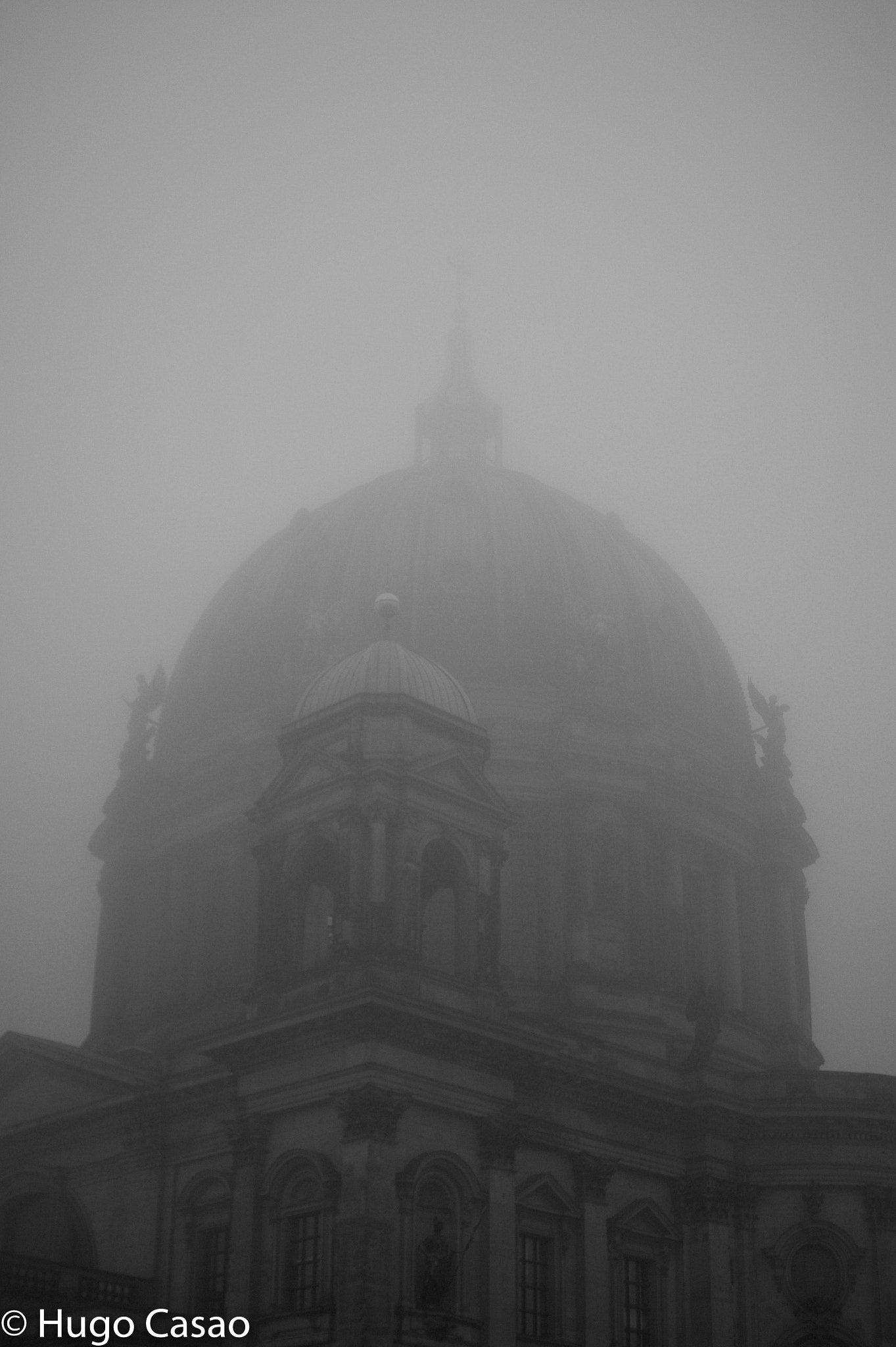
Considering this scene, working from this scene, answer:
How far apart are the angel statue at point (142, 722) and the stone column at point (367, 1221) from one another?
22094 mm

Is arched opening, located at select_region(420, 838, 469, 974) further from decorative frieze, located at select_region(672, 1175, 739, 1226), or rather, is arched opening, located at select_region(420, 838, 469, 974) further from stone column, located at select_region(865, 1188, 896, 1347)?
stone column, located at select_region(865, 1188, 896, 1347)

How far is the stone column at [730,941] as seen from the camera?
5431 cm

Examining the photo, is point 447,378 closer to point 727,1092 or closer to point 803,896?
point 803,896

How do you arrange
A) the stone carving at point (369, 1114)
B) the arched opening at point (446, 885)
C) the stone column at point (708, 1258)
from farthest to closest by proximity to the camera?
the stone column at point (708, 1258)
the arched opening at point (446, 885)
the stone carving at point (369, 1114)

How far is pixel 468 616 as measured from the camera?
56656 millimetres

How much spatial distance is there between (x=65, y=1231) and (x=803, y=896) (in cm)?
2447

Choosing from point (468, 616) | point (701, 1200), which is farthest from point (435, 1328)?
point (468, 616)

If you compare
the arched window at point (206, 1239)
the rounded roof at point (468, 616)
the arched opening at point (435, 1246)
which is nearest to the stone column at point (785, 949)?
the rounded roof at point (468, 616)

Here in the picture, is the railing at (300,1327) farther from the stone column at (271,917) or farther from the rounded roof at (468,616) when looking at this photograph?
the rounded roof at (468,616)

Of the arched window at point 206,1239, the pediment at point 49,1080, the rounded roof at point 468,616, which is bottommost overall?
the arched window at point 206,1239

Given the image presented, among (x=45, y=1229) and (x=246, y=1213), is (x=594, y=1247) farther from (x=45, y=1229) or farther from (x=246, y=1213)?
(x=45, y=1229)

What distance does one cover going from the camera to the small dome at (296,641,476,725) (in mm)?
44250

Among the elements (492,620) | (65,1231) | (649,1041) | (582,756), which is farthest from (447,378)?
(65,1231)

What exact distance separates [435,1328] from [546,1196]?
17.8 ft
